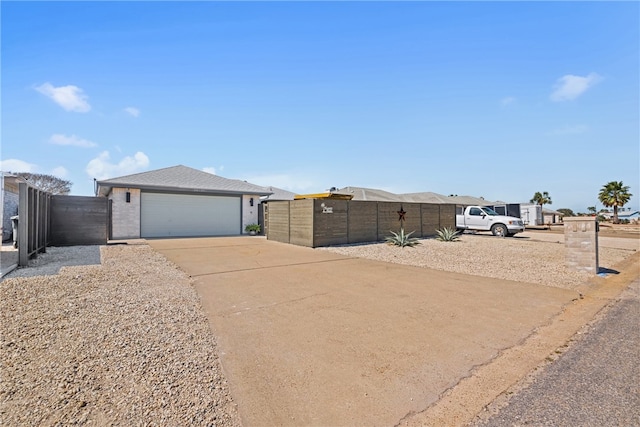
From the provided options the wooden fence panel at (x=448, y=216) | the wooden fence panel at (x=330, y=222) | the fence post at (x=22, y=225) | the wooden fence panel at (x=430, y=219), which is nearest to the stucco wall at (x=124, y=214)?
the fence post at (x=22, y=225)

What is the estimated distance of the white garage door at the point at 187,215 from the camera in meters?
16.3

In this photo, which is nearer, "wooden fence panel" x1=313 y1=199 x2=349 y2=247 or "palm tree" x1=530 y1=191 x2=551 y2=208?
"wooden fence panel" x1=313 y1=199 x2=349 y2=247

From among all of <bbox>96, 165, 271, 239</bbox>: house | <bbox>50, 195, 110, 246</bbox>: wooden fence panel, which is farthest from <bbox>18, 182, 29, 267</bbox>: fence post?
<bbox>96, 165, 271, 239</bbox>: house

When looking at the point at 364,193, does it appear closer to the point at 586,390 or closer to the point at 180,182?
the point at 180,182

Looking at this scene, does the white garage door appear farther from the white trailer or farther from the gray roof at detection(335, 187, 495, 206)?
the white trailer

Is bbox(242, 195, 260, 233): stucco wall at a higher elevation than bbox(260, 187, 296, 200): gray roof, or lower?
lower

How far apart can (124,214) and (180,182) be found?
130 inches

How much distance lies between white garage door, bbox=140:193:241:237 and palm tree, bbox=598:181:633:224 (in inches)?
1913

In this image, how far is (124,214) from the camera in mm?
15422

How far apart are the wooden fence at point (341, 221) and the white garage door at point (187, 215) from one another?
4570mm

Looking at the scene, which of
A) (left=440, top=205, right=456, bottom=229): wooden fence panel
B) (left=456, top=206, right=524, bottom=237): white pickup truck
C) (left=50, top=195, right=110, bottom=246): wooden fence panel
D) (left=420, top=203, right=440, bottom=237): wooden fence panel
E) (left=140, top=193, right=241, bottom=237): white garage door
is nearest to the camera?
(left=50, top=195, right=110, bottom=246): wooden fence panel

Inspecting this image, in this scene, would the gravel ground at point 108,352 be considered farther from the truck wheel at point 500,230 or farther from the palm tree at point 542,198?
the palm tree at point 542,198

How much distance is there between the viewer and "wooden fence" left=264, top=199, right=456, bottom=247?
40.1 feet

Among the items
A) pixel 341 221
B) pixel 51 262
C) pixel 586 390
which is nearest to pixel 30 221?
pixel 51 262
